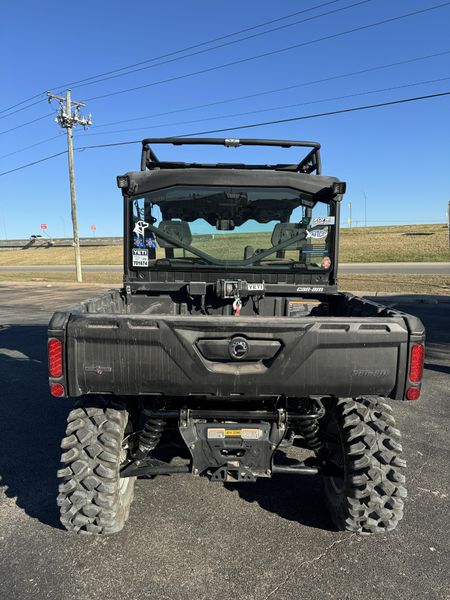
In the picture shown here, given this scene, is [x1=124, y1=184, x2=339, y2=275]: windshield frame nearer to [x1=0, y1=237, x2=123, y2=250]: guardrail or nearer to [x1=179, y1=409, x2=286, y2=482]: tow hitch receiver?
[x1=179, y1=409, x2=286, y2=482]: tow hitch receiver

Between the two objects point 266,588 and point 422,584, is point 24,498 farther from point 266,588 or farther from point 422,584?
point 422,584

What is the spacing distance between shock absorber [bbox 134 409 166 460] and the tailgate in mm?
418

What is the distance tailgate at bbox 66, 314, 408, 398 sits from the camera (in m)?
2.42

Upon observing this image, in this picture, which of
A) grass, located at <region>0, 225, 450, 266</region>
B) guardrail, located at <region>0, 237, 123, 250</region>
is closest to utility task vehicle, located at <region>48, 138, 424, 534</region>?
grass, located at <region>0, 225, 450, 266</region>

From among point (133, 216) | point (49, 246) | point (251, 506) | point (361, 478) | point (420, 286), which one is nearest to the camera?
point (361, 478)

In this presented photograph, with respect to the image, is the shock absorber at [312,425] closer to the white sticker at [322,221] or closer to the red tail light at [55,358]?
the red tail light at [55,358]

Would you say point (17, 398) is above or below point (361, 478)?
below

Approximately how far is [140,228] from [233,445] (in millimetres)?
2029

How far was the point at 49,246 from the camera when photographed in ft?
196

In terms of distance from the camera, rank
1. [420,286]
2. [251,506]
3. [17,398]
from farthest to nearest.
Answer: [420,286] → [17,398] → [251,506]

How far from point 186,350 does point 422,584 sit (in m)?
1.81

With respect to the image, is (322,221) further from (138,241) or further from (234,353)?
(234,353)

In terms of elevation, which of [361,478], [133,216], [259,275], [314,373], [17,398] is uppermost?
[133,216]

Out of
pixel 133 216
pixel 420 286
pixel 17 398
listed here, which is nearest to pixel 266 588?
pixel 133 216
